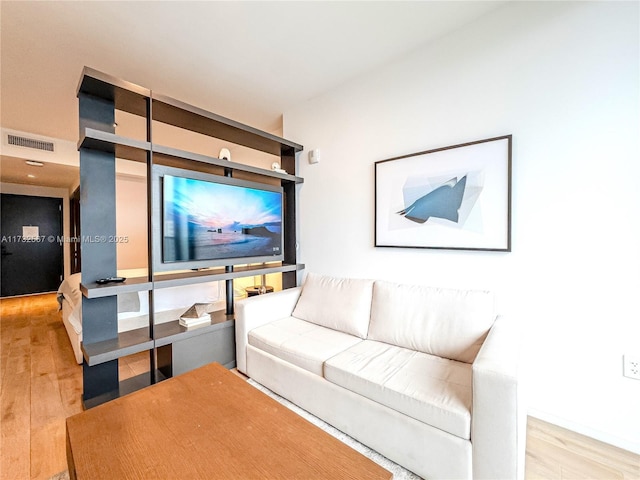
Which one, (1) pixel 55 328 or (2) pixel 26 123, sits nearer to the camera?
(2) pixel 26 123

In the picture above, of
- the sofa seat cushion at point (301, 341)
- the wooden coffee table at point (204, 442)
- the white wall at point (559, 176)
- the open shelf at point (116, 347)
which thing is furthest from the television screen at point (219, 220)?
the white wall at point (559, 176)

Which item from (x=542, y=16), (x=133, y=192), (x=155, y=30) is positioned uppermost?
(x=155, y=30)

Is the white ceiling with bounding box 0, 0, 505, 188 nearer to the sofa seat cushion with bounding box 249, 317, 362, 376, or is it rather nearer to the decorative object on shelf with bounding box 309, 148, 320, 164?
the decorative object on shelf with bounding box 309, 148, 320, 164

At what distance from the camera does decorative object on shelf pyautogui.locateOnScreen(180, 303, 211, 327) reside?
2209mm

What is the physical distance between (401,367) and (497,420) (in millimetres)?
525

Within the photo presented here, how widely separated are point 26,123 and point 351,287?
4.19 metres

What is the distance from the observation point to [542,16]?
165 centimetres

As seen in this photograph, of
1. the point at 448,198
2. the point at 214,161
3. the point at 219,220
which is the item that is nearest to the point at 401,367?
the point at 448,198

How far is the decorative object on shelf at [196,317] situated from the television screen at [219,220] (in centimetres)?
45

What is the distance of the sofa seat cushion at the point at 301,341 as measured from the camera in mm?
1740

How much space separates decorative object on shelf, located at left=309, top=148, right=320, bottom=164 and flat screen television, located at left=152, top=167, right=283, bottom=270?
18.4 inches

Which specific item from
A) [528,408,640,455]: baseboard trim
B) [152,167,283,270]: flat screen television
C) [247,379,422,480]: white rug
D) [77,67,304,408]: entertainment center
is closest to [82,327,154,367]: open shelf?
[77,67,304,408]: entertainment center

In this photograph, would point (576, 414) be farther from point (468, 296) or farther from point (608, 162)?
point (608, 162)

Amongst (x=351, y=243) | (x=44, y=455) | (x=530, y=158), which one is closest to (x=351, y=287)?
(x=351, y=243)
